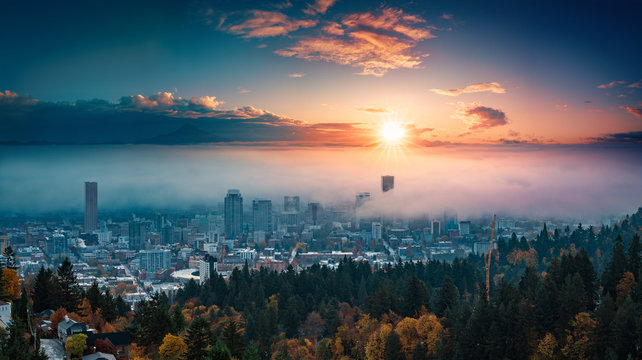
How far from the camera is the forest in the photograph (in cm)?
1248

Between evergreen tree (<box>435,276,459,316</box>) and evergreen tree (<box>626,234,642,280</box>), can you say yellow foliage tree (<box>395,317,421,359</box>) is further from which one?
evergreen tree (<box>626,234,642,280</box>)

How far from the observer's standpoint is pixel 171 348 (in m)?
12.8

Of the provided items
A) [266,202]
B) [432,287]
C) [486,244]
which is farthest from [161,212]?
[432,287]

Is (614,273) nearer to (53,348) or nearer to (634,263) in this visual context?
(634,263)

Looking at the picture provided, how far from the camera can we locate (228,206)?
7619cm

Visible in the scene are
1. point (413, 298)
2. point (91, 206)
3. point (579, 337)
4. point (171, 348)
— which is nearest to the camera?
point (171, 348)

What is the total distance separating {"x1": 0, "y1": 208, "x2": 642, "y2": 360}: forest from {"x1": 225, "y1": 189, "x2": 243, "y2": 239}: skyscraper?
172 feet

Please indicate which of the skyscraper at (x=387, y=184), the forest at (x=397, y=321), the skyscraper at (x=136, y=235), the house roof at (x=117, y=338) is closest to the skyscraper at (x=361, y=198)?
the skyscraper at (x=387, y=184)

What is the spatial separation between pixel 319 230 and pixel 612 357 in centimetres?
6208

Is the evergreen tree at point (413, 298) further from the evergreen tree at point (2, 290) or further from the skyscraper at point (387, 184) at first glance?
the skyscraper at point (387, 184)

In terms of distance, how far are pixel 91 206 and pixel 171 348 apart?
6306 centimetres

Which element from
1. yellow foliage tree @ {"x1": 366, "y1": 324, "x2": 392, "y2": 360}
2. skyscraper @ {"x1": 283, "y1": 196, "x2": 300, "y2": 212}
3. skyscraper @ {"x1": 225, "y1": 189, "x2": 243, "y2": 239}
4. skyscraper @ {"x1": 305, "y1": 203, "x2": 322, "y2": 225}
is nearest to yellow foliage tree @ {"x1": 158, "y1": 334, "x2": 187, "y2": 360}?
yellow foliage tree @ {"x1": 366, "y1": 324, "x2": 392, "y2": 360}

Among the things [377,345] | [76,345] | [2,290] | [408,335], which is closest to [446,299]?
[408,335]

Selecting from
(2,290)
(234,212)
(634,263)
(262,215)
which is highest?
(634,263)
